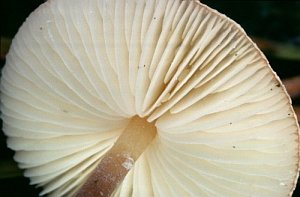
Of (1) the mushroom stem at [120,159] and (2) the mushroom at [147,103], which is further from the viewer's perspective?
(1) the mushroom stem at [120,159]

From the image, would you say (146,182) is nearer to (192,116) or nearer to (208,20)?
(192,116)

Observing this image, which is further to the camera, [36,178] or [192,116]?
[36,178]

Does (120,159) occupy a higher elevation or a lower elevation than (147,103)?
lower

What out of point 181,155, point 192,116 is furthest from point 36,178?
point 192,116

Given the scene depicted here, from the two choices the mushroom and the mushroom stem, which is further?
the mushroom stem
